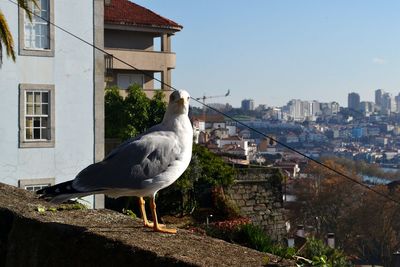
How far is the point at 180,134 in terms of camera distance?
4.69 meters

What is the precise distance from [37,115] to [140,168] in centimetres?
1730

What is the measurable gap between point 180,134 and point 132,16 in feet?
108

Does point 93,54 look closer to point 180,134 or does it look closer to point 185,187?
point 185,187

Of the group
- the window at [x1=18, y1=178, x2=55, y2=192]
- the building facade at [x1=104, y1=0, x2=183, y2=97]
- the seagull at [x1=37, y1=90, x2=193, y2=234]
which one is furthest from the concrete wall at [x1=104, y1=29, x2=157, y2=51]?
the seagull at [x1=37, y1=90, x2=193, y2=234]

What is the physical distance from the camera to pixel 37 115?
21406mm

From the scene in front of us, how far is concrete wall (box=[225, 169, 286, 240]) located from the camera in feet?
86.3

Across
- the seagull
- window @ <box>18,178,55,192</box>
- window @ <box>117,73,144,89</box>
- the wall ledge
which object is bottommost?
window @ <box>18,178,55,192</box>

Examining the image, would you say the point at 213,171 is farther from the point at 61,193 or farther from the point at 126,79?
the point at 61,193

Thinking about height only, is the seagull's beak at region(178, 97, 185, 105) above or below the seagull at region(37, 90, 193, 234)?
above

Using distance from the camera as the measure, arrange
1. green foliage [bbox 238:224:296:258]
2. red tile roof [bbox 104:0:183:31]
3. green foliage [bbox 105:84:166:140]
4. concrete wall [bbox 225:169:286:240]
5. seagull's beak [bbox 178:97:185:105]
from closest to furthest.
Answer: seagull's beak [bbox 178:97:185:105]
green foliage [bbox 238:224:296:258]
concrete wall [bbox 225:169:286:240]
green foliage [bbox 105:84:166:140]
red tile roof [bbox 104:0:183:31]

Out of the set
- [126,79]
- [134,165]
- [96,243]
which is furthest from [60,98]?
[96,243]

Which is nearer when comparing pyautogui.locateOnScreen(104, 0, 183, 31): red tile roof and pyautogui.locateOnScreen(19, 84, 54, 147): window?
pyautogui.locateOnScreen(19, 84, 54, 147): window

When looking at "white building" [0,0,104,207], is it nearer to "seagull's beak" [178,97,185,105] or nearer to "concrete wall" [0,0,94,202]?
"concrete wall" [0,0,94,202]

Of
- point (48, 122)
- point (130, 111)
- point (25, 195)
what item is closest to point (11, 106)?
point (48, 122)
